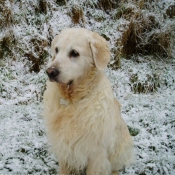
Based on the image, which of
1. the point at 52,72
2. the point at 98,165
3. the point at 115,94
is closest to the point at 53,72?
the point at 52,72

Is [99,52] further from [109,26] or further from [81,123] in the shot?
[109,26]

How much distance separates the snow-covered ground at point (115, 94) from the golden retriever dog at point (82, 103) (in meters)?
0.68

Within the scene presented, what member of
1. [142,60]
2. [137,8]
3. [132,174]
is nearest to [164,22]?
[137,8]

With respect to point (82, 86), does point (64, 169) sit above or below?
below

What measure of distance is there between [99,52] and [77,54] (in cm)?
21

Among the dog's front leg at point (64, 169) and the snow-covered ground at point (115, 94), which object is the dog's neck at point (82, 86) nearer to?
the dog's front leg at point (64, 169)

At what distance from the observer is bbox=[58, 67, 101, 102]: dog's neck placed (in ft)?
6.94

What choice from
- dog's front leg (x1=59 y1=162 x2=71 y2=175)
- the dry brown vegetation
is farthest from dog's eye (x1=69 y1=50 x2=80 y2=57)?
the dry brown vegetation

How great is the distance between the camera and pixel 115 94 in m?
4.69

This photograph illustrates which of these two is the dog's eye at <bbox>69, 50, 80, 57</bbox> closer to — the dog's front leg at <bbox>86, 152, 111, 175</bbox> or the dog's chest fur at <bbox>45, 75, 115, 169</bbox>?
the dog's chest fur at <bbox>45, 75, 115, 169</bbox>

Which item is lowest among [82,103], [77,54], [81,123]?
[81,123]

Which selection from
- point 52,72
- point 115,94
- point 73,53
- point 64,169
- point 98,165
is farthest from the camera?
point 115,94

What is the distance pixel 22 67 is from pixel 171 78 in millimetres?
3156

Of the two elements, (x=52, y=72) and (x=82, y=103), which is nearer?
(x=52, y=72)
